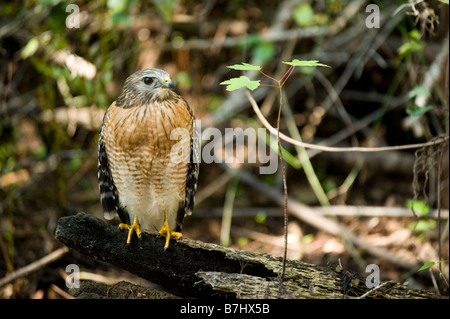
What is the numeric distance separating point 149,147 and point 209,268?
109 cm

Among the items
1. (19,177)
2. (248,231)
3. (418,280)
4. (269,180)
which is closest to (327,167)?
(269,180)

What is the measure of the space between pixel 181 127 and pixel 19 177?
415cm

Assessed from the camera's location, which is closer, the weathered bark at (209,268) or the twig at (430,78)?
the weathered bark at (209,268)

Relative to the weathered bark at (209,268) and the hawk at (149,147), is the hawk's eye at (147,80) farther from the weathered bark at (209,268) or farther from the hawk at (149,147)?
the weathered bark at (209,268)

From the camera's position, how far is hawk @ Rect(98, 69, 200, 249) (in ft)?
12.4

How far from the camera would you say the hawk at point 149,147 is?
148 inches

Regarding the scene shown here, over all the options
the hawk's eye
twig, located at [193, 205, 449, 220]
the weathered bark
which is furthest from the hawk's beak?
twig, located at [193, 205, 449, 220]

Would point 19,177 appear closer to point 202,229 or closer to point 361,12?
point 202,229

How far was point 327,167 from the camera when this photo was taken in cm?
756

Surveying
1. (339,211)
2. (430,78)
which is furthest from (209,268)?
(430,78)

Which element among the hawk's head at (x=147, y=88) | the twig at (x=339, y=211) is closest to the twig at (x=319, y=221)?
the twig at (x=339, y=211)

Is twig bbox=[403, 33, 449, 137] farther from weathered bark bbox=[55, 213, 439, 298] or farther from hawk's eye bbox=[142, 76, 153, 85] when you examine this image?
hawk's eye bbox=[142, 76, 153, 85]

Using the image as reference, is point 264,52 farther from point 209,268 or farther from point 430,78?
point 209,268

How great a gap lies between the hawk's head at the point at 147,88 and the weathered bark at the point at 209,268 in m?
1.04
